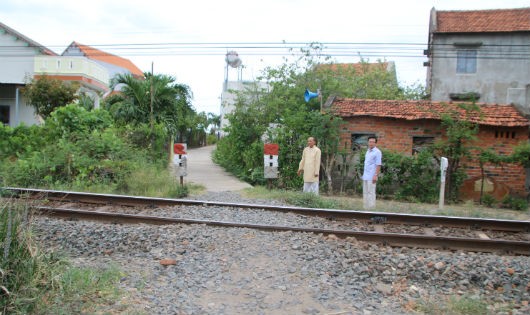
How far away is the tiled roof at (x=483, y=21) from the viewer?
26.2m

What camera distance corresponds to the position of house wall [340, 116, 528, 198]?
1295 centimetres

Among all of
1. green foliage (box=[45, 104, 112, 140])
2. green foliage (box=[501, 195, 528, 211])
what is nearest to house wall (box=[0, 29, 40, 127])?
green foliage (box=[45, 104, 112, 140])

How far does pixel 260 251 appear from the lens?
6109mm

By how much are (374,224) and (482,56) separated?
22599mm

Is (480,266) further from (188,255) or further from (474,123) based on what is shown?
(474,123)

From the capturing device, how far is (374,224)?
8.06 meters

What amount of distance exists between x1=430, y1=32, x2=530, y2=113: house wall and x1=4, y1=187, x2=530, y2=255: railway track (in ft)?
66.3

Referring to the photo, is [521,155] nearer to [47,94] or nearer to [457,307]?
[457,307]

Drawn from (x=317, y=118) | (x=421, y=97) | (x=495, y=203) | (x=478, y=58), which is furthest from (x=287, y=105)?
(x=421, y=97)

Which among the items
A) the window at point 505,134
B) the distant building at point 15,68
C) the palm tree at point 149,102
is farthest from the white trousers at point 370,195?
the distant building at point 15,68

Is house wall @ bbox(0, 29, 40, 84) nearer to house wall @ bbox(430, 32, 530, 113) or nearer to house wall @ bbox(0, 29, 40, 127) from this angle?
house wall @ bbox(0, 29, 40, 127)

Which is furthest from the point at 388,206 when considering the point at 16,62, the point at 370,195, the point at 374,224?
the point at 16,62

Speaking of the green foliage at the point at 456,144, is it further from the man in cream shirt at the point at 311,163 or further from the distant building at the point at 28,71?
the distant building at the point at 28,71

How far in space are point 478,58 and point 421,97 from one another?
5.52m
